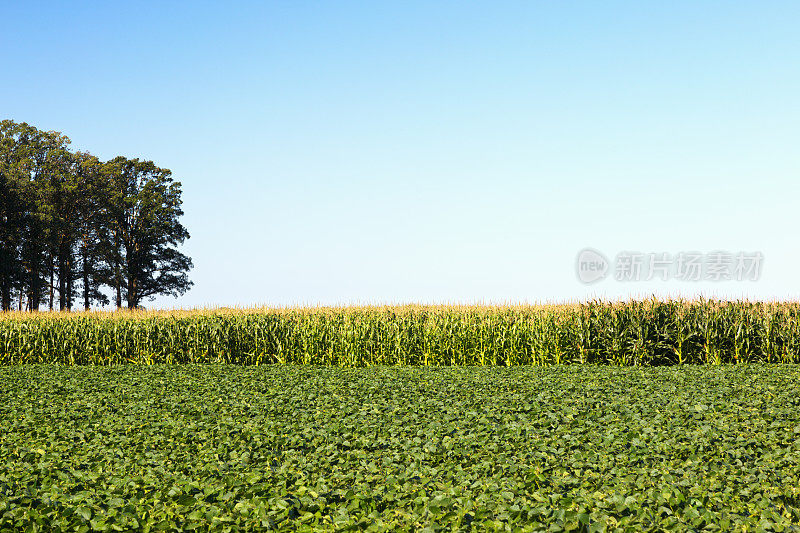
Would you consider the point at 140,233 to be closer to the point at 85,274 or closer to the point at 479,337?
the point at 85,274

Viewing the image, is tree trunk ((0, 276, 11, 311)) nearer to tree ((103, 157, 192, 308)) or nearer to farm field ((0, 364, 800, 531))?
tree ((103, 157, 192, 308))

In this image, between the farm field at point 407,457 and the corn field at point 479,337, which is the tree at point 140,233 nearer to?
the corn field at point 479,337

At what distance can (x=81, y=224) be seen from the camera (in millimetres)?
43031

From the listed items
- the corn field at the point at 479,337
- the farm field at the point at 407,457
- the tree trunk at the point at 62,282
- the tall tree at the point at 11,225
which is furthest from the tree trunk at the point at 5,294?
the farm field at the point at 407,457

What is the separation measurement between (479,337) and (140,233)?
1327 inches

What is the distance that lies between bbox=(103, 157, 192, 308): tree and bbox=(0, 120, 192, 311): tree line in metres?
0.07

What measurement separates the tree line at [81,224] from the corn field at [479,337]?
893 inches

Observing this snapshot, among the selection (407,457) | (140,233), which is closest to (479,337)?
(407,457)

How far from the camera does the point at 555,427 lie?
8344mm

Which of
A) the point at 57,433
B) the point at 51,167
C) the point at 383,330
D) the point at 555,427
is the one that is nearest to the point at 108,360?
the point at 383,330

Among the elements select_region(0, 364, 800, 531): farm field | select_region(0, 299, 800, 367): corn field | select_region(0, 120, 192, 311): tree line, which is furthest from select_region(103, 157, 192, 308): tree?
select_region(0, 364, 800, 531): farm field

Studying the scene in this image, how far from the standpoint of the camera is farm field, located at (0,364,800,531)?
547 centimetres

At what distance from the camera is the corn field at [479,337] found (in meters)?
18.0

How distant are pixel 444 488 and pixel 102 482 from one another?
3.59 meters
